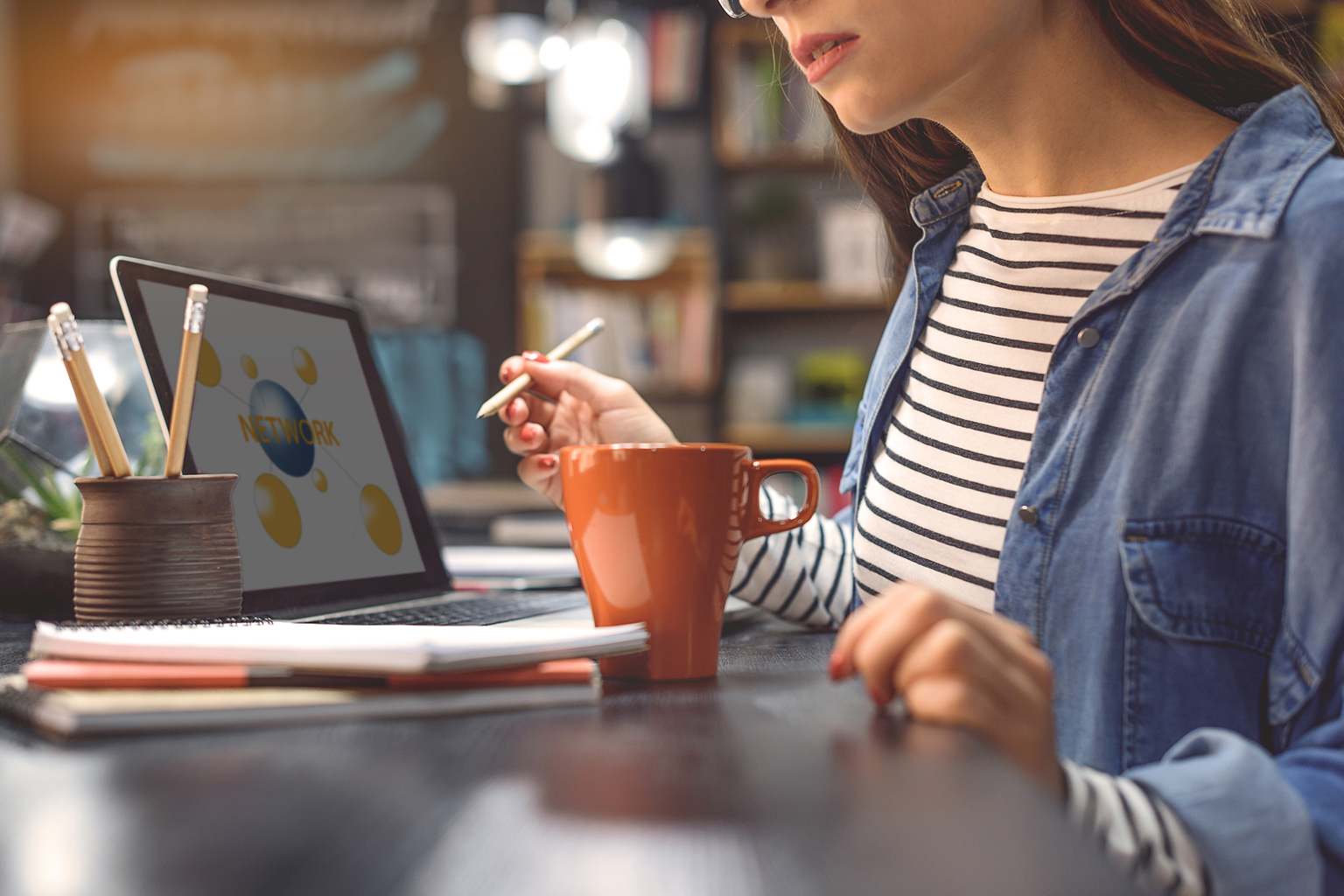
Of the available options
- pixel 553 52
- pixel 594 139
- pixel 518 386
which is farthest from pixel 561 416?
pixel 553 52

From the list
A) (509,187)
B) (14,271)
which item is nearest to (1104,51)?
(509,187)

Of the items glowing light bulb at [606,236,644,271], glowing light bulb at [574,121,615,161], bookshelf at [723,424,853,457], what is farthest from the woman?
bookshelf at [723,424,853,457]

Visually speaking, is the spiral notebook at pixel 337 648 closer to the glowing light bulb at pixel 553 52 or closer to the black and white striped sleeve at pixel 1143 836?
the black and white striped sleeve at pixel 1143 836

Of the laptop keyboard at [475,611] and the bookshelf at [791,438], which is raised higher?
the laptop keyboard at [475,611]

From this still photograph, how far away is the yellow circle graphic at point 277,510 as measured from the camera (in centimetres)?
75

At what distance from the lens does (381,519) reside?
0.87 m

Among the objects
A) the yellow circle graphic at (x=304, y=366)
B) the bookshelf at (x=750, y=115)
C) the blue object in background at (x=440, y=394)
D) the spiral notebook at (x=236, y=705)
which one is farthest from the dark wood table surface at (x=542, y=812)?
the blue object in background at (x=440, y=394)

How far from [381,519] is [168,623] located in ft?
1.06

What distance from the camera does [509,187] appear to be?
13.4ft

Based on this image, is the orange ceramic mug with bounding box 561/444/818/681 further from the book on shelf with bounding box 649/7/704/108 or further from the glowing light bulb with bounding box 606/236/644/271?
the book on shelf with bounding box 649/7/704/108

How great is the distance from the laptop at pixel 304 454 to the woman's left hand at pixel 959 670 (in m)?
0.34

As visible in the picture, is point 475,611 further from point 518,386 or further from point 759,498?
point 759,498

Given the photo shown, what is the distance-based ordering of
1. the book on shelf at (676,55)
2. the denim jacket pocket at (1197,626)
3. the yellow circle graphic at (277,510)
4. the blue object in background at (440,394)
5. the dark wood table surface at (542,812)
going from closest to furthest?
1. the dark wood table surface at (542,812)
2. the denim jacket pocket at (1197,626)
3. the yellow circle graphic at (277,510)
4. the book on shelf at (676,55)
5. the blue object in background at (440,394)

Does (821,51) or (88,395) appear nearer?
(88,395)
